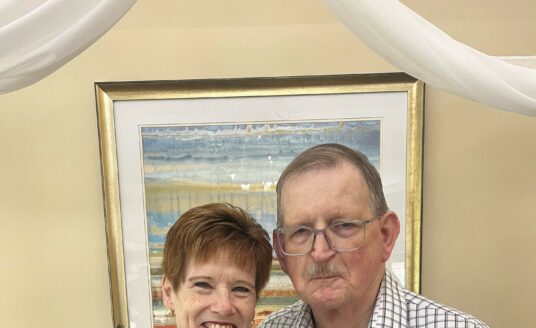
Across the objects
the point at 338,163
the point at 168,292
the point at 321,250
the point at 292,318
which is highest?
the point at 338,163

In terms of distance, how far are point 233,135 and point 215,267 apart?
696mm

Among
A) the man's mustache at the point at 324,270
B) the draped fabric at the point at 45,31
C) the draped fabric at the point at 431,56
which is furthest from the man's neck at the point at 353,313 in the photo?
the draped fabric at the point at 45,31

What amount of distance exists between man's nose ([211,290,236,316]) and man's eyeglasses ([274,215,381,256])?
150 mm

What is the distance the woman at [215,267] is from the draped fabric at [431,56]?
48 cm

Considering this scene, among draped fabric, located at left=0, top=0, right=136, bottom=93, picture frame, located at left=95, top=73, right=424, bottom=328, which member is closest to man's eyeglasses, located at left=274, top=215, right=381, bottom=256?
draped fabric, located at left=0, top=0, right=136, bottom=93

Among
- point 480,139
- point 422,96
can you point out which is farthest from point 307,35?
point 480,139

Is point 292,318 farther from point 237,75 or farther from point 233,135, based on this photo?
point 237,75

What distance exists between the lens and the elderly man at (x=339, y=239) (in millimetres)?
1137

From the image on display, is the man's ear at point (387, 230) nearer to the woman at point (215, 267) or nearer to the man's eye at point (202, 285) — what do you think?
the woman at point (215, 267)

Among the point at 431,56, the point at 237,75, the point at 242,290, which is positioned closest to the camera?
the point at 431,56

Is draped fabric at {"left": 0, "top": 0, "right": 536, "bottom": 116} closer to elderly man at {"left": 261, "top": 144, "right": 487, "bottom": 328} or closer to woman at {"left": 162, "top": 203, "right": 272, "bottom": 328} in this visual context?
elderly man at {"left": 261, "top": 144, "right": 487, "bottom": 328}

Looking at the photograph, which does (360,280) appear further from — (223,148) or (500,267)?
(500,267)

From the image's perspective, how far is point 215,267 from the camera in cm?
116

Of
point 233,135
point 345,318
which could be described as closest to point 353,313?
point 345,318
